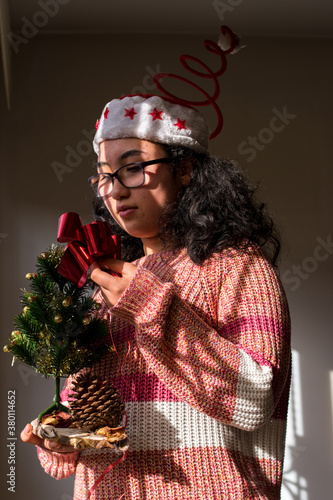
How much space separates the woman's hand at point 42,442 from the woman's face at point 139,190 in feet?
1.42

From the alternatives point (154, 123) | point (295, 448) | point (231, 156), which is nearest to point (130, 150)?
point (154, 123)

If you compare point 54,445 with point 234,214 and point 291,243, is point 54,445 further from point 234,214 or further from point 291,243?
point 291,243

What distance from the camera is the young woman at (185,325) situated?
2.86 ft

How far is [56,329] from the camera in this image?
0.92m

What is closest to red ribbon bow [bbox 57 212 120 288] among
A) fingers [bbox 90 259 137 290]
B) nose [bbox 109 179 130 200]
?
fingers [bbox 90 259 137 290]

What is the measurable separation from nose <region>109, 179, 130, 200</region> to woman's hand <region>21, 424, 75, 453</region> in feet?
1.44

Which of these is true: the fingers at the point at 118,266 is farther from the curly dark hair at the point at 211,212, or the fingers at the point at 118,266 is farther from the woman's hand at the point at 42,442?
the woman's hand at the point at 42,442

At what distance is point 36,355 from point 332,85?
2.60 meters

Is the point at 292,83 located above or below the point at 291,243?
above

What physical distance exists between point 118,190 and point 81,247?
0.19m

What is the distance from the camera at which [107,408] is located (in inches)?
34.4

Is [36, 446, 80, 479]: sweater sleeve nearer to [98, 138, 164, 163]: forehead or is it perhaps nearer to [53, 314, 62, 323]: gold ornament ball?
[53, 314, 62, 323]: gold ornament ball

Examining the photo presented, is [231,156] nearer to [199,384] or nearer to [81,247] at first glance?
[81,247]

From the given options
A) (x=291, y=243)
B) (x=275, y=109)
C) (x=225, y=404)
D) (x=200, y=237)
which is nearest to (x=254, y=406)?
(x=225, y=404)
